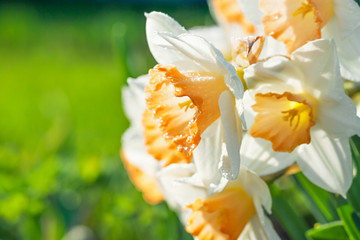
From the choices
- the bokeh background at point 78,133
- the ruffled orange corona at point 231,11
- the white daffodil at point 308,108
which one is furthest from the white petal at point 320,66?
the ruffled orange corona at point 231,11

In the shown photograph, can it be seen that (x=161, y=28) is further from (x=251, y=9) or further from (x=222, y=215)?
(x=222, y=215)

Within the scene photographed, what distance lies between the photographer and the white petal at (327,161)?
70 centimetres

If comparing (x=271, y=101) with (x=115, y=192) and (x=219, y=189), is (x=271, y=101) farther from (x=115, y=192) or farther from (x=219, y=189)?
(x=115, y=192)

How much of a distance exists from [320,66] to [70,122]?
1349mm

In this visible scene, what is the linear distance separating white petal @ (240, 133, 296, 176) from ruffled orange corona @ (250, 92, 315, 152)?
0.06 m

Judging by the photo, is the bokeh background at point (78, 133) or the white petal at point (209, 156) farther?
the bokeh background at point (78, 133)

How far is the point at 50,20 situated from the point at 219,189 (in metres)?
5.95

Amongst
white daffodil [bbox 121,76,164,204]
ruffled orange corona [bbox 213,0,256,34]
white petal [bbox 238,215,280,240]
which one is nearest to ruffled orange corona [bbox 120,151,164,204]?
white daffodil [bbox 121,76,164,204]

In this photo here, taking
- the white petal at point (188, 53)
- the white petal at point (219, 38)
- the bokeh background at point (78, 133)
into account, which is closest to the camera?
the white petal at point (188, 53)

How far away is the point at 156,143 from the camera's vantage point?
77 cm

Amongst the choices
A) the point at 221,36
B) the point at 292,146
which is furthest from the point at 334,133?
the point at 221,36

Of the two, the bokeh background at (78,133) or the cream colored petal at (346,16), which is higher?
the cream colored petal at (346,16)

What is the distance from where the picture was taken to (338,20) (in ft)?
2.23

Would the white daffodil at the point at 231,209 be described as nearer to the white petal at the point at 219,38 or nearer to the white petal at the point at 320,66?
the white petal at the point at 320,66
